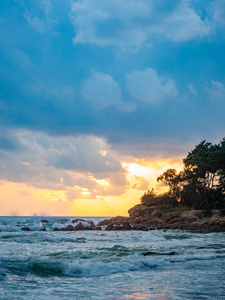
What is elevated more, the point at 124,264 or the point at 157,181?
the point at 157,181

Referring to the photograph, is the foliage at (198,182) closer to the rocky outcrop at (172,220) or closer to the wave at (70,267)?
the rocky outcrop at (172,220)

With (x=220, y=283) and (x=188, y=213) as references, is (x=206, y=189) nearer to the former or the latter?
(x=188, y=213)

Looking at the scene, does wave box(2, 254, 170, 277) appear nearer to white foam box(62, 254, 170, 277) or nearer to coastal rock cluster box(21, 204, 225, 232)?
white foam box(62, 254, 170, 277)

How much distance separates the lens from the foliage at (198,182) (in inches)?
2019

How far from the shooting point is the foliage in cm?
5128

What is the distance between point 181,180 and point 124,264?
48568mm

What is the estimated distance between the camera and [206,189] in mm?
54438

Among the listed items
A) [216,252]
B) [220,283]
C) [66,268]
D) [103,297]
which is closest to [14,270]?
[66,268]

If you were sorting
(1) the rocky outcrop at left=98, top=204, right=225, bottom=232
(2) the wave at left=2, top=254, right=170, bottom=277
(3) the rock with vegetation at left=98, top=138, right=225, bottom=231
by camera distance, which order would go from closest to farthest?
(2) the wave at left=2, top=254, right=170, bottom=277
(1) the rocky outcrop at left=98, top=204, right=225, bottom=232
(3) the rock with vegetation at left=98, top=138, right=225, bottom=231

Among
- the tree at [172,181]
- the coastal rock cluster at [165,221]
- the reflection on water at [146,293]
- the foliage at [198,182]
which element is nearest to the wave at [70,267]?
the reflection on water at [146,293]

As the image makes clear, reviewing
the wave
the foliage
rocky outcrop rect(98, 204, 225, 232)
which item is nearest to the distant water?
the wave

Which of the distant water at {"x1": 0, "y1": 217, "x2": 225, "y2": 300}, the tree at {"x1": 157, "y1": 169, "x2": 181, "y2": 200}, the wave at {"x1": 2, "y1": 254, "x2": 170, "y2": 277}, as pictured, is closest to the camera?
the distant water at {"x1": 0, "y1": 217, "x2": 225, "y2": 300}

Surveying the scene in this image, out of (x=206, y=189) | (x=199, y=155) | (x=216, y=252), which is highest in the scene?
(x=199, y=155)

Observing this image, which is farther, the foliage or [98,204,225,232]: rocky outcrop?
the foliage
